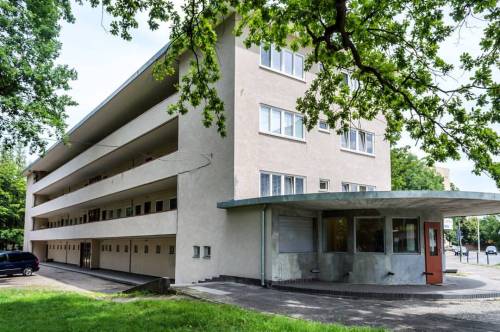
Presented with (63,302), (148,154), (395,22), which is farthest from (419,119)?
(148,154)

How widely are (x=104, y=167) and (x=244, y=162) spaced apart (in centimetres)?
2249

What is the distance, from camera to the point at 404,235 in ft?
55.8

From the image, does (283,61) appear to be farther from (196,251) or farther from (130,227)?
(130,227)

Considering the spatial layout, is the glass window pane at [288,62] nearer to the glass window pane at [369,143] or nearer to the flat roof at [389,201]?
the glass window pane at [369,143]

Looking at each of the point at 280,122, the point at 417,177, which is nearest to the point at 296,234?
the point at 280,122

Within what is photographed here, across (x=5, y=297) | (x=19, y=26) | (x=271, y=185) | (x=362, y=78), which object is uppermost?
(x=19, y=26)

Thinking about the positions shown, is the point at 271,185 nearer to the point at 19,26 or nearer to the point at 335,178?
the point at 335,178

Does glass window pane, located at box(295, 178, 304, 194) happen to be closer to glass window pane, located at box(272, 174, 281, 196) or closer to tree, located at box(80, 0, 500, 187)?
glass window pane, located at box(272, 174, 281, 196)

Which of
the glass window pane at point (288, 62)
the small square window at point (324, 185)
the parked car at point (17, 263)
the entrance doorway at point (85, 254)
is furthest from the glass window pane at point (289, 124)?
the entrance doorway at point (85, 254)

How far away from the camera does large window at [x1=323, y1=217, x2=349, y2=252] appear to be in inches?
699

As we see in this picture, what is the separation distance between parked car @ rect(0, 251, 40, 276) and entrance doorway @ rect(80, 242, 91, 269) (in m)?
7.04

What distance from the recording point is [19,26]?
2097 cm

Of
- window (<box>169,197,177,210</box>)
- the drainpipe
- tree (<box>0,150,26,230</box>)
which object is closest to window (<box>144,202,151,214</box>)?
window (<box>169,197,177,210</box>)

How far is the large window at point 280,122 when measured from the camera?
20.1m
